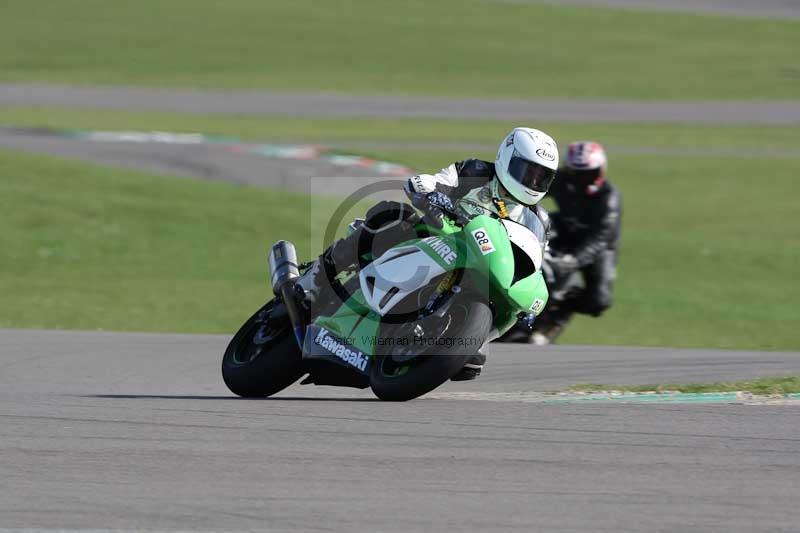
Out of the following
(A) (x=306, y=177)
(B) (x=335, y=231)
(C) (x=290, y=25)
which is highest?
(B) (x=335, y=231)

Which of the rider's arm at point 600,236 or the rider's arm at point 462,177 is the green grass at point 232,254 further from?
the rider's arm at point 462,177

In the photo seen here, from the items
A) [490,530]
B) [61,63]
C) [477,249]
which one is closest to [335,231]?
[477,249]

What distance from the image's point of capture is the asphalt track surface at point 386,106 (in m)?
27.2

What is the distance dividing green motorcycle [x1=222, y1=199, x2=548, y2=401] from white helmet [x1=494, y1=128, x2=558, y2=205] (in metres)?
0.17

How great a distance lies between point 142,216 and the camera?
51.3ft

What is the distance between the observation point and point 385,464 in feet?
16.1

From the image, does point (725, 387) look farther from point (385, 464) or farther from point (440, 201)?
point (385, 464)

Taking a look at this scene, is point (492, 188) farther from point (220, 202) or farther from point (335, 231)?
point (220, 202)

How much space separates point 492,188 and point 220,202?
1000cm

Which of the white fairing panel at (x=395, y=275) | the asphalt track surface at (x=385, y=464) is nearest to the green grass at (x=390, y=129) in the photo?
the white fairing panel at (x=395, y=275)

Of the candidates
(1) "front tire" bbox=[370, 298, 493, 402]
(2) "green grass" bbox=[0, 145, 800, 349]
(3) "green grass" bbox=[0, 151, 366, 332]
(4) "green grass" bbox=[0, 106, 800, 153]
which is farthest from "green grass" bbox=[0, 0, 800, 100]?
(1) "front tire" bbox=[370, 298, 493, 402]

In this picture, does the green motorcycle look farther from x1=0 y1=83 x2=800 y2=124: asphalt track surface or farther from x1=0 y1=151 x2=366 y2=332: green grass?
x1=0 y1=83 x2=800 y2=124: asphalt track surface

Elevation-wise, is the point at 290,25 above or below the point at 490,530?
below

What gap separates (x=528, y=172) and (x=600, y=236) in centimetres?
457
